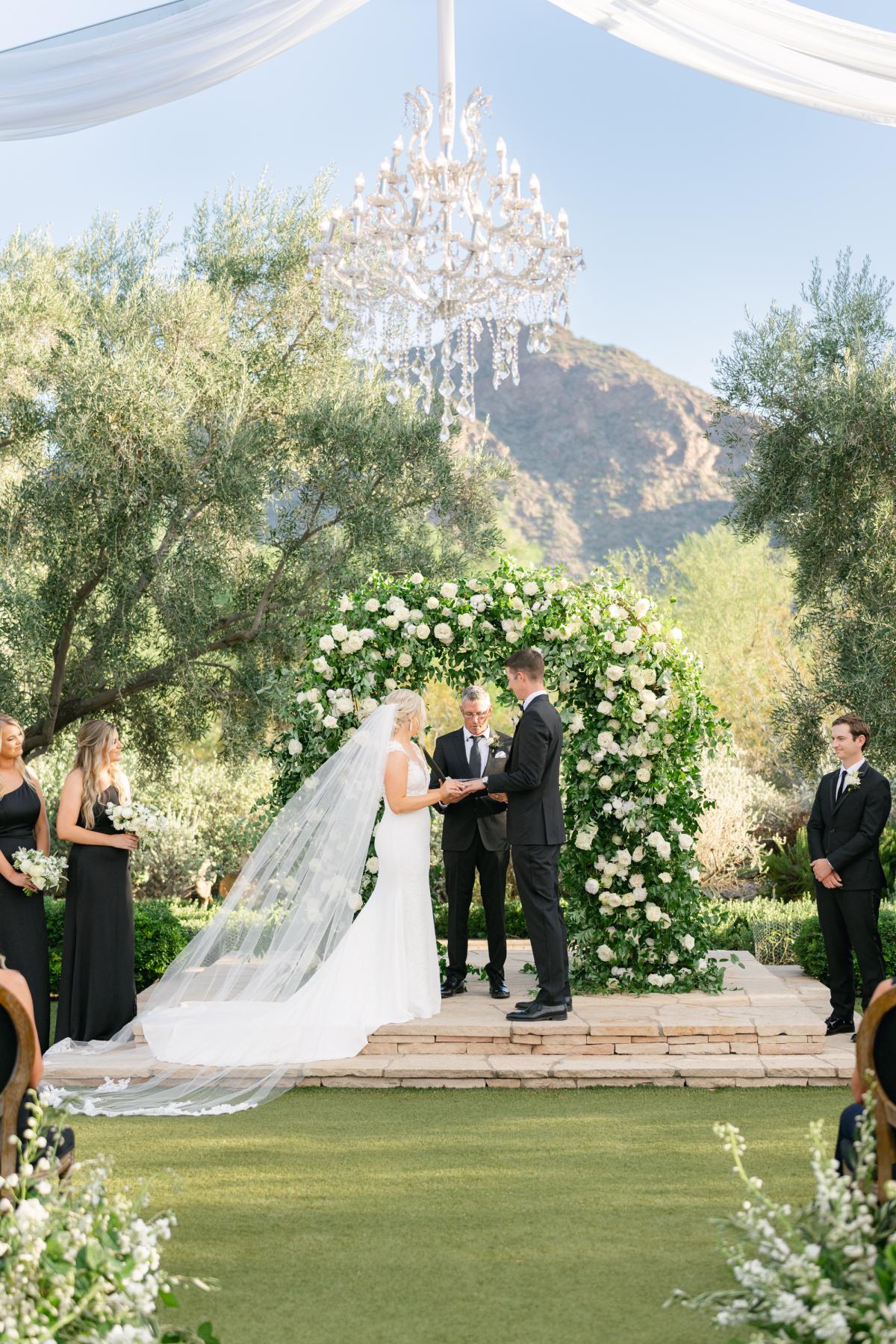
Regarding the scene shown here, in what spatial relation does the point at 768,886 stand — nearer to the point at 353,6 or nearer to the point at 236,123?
the point at 353,6

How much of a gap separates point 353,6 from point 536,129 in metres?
55.5

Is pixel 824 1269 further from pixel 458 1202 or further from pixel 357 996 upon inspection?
pixel 357 996

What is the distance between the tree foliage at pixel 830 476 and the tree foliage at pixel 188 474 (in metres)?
2.63

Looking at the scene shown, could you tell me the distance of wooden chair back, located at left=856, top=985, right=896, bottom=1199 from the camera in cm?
308

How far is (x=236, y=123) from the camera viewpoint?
37219 mm

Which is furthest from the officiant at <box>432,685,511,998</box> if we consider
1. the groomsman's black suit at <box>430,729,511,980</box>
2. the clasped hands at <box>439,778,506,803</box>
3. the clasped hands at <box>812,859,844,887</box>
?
the clasped hands at <box>812,859,844,887</box>

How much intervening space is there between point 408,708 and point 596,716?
50.2 inches

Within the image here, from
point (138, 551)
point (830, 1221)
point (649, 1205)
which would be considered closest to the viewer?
point (830, 1221)

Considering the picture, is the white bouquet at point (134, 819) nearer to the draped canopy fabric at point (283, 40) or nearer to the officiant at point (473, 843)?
the officiant at point (473, 843)

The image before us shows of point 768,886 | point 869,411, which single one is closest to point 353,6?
point 869,411

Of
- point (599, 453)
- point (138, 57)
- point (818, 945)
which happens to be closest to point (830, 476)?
point (818, 945)

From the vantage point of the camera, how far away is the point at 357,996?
6625mm

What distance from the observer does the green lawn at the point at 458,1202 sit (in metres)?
3.48

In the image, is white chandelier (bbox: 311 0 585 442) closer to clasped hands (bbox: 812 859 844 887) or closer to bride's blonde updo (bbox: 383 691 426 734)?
bride's blonde updo (bbox: 383 691 426 734)
